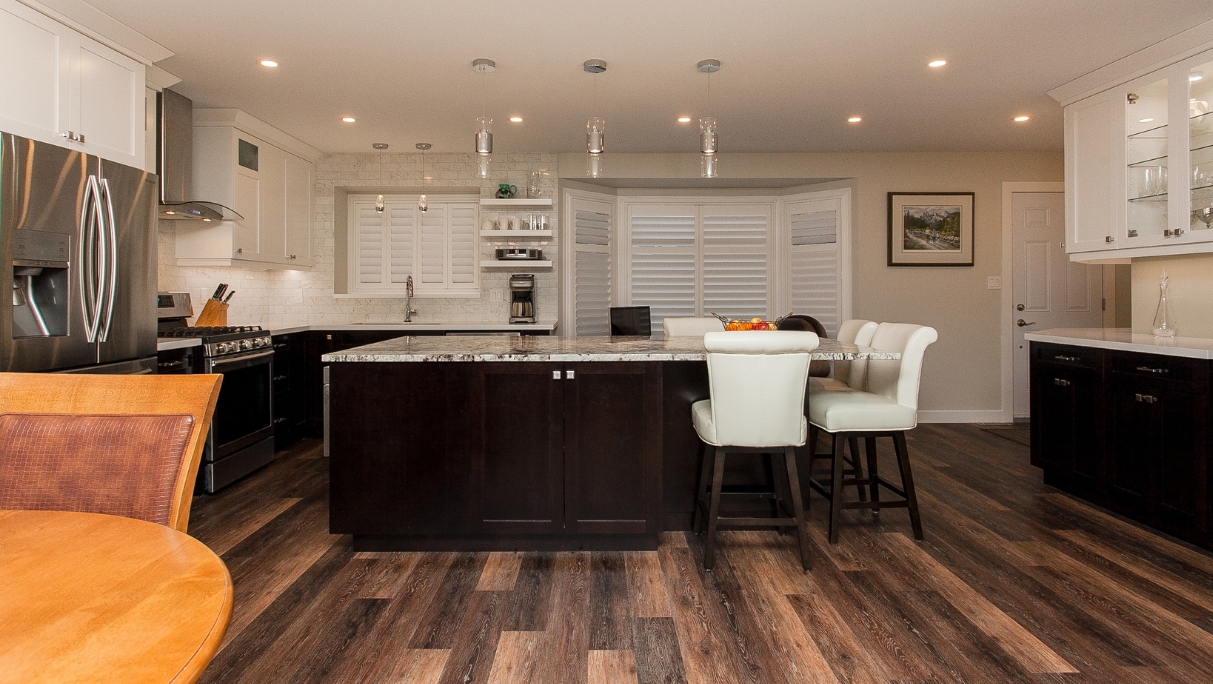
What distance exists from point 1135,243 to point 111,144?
18.4 feet

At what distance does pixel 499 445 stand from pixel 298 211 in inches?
150

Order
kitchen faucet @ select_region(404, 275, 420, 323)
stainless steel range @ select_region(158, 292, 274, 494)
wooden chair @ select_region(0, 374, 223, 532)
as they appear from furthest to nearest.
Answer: kitchen faucet @ select_region(404, 275, 420, 323) → stainless steel range @ select_region(158, 292, 274, 494) → wooden chair @ select_region(0, 374, 223, 532)

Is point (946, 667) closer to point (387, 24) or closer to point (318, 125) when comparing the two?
point (387, 24)

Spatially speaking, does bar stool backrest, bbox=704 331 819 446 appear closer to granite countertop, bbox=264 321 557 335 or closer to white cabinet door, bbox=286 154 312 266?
granite countertop, bbox=264 321 557 335

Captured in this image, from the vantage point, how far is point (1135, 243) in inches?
142

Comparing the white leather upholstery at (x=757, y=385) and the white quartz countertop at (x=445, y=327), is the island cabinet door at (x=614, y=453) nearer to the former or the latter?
the white leather upholstery at (x=757, y=385)

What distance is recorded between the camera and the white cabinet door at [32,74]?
2.67 meters

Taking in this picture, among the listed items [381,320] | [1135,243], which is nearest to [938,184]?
[1135,243]

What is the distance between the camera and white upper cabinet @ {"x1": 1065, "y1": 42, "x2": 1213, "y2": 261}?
324 cm

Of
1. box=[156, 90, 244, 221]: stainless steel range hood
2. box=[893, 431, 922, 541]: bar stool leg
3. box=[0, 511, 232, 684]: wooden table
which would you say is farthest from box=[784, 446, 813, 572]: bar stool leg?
box=[156, 90, 244, 221]: stainless steel range hood

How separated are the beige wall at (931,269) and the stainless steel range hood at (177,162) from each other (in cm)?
278

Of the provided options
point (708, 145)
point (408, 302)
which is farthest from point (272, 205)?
point (708, 145)

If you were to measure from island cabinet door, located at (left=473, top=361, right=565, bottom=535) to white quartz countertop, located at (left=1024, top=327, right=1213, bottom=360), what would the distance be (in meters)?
2.76

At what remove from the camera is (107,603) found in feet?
2.01
